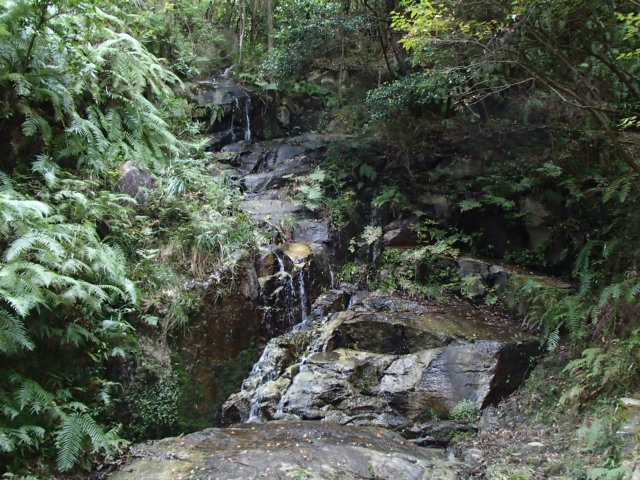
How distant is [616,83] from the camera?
844 cm

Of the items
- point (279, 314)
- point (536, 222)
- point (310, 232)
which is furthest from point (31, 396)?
point (536, 222)

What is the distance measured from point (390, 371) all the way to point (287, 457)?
7.61ft

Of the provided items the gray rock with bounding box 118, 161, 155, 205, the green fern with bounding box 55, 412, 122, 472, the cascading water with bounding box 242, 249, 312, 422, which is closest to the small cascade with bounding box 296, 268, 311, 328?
the cascading water with bounding box 242, 249, 312, 422

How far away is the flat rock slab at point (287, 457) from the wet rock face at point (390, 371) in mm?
578

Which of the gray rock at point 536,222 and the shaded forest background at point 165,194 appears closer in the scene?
the shaded forest background at point 165,194

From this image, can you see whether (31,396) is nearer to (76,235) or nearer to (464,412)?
(76,235)

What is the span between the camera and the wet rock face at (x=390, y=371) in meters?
5.95

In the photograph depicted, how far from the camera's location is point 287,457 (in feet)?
15.0

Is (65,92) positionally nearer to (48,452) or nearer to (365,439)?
(48,452)

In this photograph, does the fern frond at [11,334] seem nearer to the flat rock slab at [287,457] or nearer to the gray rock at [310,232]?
the flat rock slab at [287,457]

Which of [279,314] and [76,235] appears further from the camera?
[279,314]

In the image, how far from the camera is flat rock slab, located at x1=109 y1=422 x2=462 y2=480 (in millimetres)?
4301

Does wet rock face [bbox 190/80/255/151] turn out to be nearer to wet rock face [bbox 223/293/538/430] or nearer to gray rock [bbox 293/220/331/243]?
gray rock [bbox 293/220/331/243]

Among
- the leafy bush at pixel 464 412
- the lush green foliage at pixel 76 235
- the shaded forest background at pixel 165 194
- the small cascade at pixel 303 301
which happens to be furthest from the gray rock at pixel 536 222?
the lush green foliage at pixel 76 235
